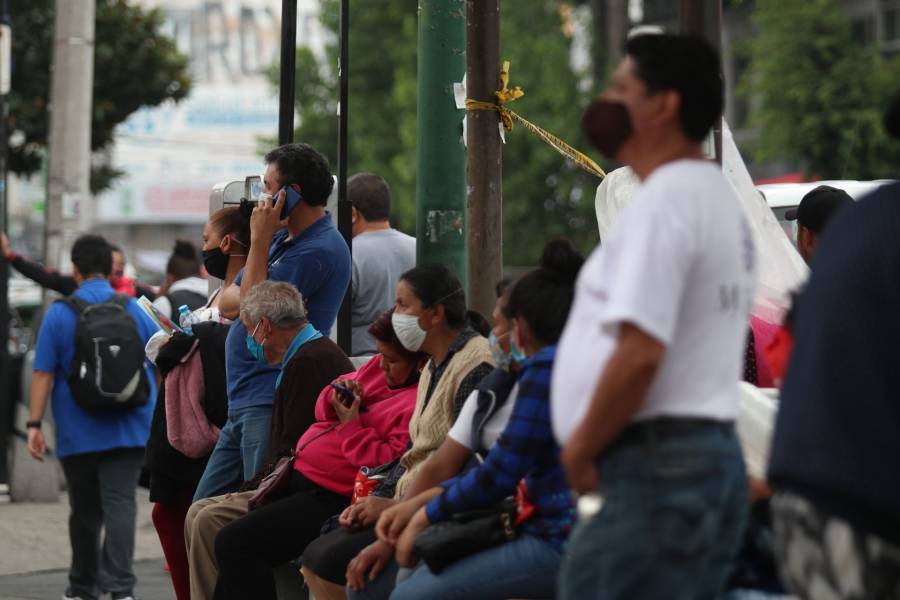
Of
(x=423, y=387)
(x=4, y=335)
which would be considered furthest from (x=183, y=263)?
(x=423, y=387)

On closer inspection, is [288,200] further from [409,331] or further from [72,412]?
[72,412]

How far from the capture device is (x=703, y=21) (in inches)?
226

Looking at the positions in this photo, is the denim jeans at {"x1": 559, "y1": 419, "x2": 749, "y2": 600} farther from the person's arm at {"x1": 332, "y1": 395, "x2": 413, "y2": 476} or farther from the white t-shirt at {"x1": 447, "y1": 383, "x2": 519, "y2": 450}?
the person's arm at {"x1": 332, "y1": 395, "x2": 413, "y2": 476}

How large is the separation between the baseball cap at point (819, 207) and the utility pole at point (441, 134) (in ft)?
4.50

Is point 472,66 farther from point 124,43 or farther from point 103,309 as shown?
point 124,43

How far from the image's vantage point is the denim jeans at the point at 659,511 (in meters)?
3.06

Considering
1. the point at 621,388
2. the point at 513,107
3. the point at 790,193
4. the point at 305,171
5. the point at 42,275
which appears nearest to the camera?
the point at 621,388

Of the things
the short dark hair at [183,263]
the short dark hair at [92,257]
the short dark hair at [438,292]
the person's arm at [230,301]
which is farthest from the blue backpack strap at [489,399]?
the short dark hair at [183,263]

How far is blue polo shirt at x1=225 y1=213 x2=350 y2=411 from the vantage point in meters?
6.28

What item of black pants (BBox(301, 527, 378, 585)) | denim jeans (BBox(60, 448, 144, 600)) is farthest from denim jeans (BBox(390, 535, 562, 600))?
denim jeans (BBox(60, 448, 144, 600))

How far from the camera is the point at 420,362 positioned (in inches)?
223

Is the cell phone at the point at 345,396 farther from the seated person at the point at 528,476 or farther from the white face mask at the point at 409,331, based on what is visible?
the seated person at the point at 528,476

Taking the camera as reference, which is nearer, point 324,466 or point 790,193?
point 324,466

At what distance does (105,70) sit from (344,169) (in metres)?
10.7
